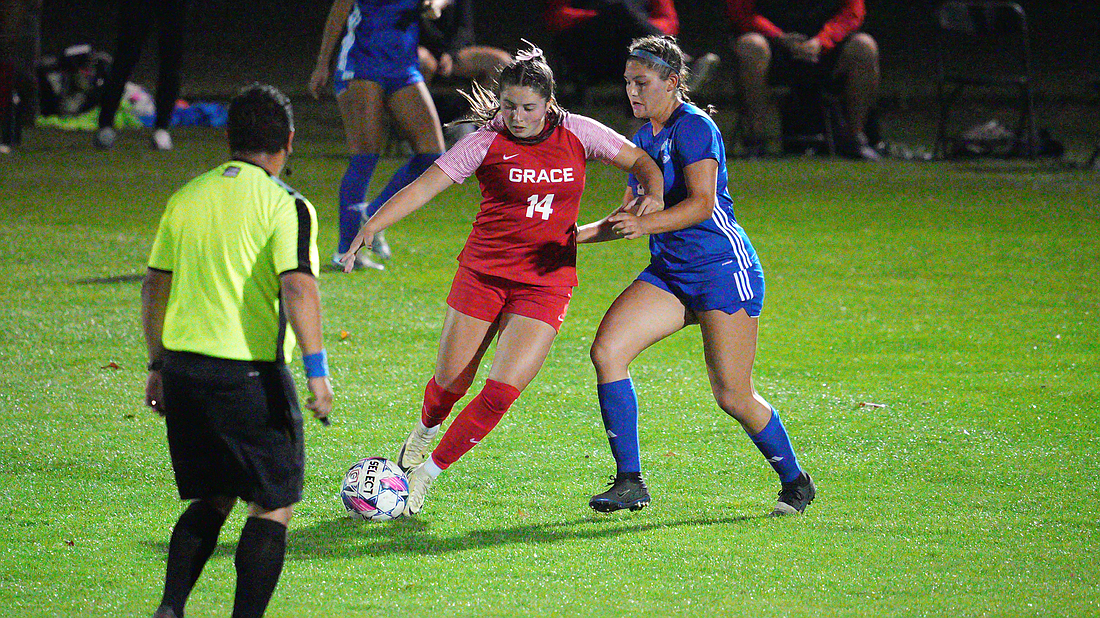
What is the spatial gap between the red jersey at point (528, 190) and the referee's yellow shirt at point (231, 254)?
1361 millimetres

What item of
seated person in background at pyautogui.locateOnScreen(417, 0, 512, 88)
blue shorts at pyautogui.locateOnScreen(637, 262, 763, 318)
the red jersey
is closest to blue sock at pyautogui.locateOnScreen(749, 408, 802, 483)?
blue shorts at pyautogui.locateOnScreen(637, 262, 763, 318)

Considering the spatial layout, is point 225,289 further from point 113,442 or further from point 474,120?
point 113,442

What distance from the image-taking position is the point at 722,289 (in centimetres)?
512

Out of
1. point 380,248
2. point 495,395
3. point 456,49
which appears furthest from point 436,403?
point 456,49

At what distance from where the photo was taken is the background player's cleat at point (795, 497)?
5.12m

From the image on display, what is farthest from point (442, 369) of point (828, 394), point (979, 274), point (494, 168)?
→ point (979, 274)

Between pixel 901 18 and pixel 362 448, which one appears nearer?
pixel 362 448

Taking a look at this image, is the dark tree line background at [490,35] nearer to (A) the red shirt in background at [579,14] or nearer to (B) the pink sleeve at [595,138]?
(A) the red shirt in background at [579,14]

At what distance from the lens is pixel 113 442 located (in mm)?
5930

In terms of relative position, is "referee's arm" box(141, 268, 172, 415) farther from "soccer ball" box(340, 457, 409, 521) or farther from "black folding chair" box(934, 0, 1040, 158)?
"black folding chair" box(934, 0, 1040, 158)

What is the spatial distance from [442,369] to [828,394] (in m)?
2.37

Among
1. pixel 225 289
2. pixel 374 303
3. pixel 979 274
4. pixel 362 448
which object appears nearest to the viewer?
→ pixel 225 289

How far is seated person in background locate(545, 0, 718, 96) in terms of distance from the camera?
606 inches

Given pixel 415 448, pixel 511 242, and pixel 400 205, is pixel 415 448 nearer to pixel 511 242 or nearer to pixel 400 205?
pixel 511 242
